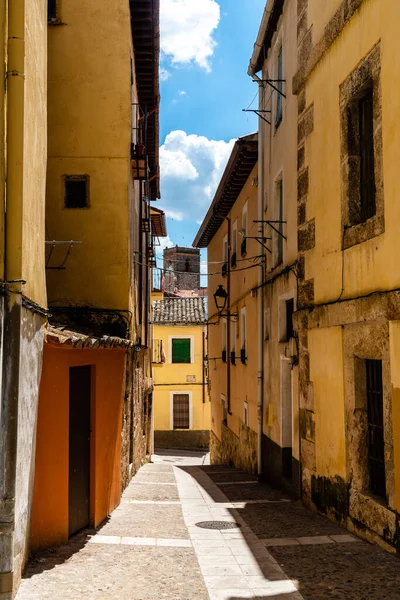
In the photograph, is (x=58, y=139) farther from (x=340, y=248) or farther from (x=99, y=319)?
(x=340, y=248)

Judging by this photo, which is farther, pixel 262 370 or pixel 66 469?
pixel 262 370

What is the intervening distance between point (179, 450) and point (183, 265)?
16697mm

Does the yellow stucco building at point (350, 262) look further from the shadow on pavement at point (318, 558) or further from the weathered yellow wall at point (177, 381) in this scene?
the weathered yellow wall at point (177, 381)

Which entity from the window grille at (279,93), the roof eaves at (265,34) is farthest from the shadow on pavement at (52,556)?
the roof eaves at (265,34)

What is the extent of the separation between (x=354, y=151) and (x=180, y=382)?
25007 millimetres

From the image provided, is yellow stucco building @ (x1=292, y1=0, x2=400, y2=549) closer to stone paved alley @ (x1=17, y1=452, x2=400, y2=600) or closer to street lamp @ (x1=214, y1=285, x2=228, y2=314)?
stone paved alley @ (x1=17, y1=452, x2=400, y2=600)

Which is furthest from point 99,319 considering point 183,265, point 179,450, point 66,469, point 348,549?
point 183,265

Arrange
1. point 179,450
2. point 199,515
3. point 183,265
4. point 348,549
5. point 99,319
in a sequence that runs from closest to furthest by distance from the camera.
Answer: point 348,549, point 199,515, point 99,319, point 179,450, point 183,265

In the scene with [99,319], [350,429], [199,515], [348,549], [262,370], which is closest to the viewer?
[348,549]

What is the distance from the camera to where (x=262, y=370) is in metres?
15.0

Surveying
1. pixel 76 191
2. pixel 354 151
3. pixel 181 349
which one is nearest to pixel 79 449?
pixel 76 191

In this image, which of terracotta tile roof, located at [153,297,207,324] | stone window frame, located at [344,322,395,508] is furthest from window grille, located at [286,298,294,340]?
terracotta tile roof, located at [153,297,207,324]

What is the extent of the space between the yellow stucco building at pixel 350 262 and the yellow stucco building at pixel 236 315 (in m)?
4.96

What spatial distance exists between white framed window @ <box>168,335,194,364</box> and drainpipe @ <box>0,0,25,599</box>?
27456 millimetres
